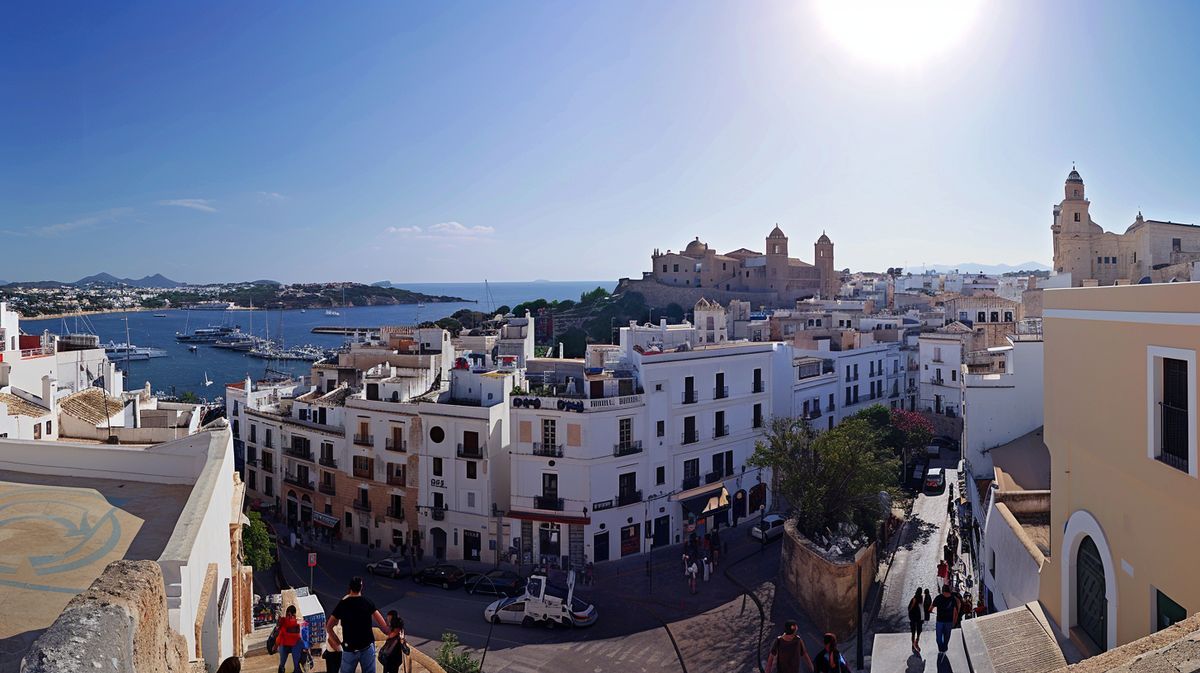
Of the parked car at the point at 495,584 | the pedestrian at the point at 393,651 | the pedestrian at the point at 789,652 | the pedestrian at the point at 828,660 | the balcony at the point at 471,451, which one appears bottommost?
the parked car at the point at 495,584

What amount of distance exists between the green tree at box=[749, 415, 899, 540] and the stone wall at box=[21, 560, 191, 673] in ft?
58.2

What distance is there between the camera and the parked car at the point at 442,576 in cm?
2152

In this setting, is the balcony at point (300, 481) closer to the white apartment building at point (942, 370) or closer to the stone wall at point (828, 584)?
the stone wall at point (828, 584)

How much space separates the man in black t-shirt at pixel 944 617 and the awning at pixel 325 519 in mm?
20808

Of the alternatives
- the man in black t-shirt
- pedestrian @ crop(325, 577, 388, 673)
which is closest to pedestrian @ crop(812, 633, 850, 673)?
the man in black t-shirt

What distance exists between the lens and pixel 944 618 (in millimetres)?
10336

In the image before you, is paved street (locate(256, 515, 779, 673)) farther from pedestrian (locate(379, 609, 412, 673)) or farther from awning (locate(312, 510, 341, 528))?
pedestrian (locate(379, 609, 412, 673))

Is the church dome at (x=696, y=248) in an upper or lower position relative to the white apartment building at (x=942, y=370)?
upper

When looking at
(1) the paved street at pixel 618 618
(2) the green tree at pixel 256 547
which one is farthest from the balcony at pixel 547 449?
(2) the green tree at pixel 256 547

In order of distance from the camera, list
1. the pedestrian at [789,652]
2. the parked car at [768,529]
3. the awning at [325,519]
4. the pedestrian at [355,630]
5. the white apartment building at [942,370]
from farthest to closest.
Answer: the white apartment building at [942,370]
the awning at [325,519]
the parked car at [768,529]
the pedestrian at [789,652]
the pedestrian at [355,630]

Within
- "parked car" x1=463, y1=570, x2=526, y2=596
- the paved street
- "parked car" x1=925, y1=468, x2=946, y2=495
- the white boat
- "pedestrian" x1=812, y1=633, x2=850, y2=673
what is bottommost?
the paved street

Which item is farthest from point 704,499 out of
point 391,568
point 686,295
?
point 686,295

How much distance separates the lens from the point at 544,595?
18.7 meters

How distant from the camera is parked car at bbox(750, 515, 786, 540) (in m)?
24.7
